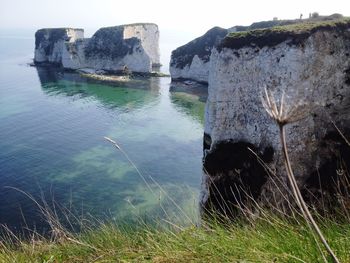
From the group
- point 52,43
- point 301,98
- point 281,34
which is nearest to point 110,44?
point 52,43

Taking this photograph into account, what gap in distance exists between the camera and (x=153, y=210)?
84.8ft

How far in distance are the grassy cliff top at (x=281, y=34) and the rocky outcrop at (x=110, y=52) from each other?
2662 inches

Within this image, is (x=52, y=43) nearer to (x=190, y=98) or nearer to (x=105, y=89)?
(x=105, y=89)

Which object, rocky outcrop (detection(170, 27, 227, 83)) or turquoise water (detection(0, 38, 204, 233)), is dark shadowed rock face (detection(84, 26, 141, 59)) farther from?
turquoise water (detection(0, 38, 204, 233))

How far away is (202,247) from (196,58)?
7363 cm

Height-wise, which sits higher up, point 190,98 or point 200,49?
point 200,49

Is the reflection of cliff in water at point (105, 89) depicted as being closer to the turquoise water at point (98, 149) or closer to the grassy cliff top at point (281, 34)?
the turquoise water at point (98, 149)

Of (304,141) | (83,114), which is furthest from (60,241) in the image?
(83,114)

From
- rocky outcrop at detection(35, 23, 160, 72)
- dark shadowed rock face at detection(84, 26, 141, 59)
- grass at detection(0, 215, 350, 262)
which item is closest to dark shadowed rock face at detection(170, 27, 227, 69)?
rocky outcrop at detection(35, 23, 160, 72)

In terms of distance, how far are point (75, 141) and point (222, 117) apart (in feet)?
86.1

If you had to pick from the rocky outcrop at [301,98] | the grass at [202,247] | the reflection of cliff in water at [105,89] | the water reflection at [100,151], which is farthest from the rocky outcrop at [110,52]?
the grass at [202,247]

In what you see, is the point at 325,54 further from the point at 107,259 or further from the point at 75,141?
the point at 75,141

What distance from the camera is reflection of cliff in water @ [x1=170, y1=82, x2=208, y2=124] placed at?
55.2 meters

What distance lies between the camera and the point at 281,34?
61.2ft
